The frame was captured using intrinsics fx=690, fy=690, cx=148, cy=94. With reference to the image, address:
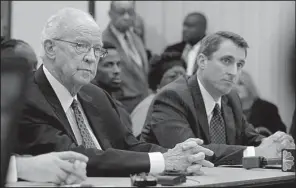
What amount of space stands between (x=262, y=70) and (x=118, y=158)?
5.19 metres

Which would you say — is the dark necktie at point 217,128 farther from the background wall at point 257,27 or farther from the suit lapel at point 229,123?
the background wall at point 257,27

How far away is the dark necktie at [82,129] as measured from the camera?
3.41m

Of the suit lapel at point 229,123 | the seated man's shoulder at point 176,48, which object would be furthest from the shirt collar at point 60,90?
the seated man's shoulder at point 176,48

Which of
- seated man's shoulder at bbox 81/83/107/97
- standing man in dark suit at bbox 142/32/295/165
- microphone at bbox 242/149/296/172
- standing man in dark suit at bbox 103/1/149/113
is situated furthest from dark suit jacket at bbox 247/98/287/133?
seated man's shoulder at bbox 81/83/107/97

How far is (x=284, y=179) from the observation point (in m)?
3.15

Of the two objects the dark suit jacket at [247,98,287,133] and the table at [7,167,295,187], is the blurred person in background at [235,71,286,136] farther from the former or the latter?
the table at [7,167,295,187]

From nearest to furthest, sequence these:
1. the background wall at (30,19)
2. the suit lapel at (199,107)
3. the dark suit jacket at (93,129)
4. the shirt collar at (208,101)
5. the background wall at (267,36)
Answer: the dark suit jacket at (93,129), the suit lapel at (199,107), the shirt collar at (208,101), the background wall at (30,19), the background wall at (267,36)

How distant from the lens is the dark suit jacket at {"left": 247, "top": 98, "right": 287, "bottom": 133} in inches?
253

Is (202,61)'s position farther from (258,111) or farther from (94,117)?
(258,111)

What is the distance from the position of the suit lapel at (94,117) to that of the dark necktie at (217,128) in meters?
0.97

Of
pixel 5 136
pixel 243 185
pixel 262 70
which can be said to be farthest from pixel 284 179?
pixel 262 70

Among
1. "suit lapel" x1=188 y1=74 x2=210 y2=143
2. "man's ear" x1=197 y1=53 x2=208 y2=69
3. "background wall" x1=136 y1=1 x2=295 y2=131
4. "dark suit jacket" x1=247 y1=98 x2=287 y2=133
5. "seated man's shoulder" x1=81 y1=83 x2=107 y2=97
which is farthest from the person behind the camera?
"background wall" x1=136 y1=1 x2=295 y2=131

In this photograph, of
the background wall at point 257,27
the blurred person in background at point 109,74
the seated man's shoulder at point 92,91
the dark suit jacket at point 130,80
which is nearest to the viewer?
the seated man's shoulder at point 92,91

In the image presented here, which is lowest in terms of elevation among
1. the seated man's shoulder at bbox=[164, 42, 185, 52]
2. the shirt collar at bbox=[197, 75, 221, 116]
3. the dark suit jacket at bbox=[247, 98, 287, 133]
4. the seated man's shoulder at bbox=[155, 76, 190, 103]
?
the dark suit jacket at bbox=[247, 98, 287, 133]
